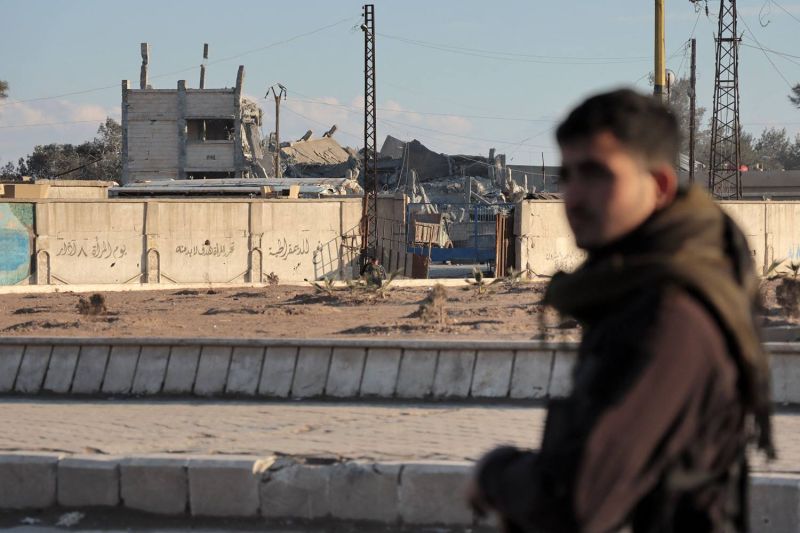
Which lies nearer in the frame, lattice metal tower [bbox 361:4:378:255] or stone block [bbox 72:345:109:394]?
stone block [bbox 72:345:109:394]

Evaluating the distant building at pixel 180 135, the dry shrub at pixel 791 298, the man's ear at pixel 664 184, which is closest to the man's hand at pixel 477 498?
the man's ear at pixel 664 184

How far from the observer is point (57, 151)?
86000 millimetres

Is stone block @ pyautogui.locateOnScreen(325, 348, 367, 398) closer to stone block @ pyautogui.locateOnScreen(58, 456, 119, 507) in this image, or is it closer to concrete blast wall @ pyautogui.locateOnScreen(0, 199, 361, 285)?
stone block @ pyautogui.locateOnScreen(58, 456, 119, 507)

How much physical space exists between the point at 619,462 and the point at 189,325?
1165 cm

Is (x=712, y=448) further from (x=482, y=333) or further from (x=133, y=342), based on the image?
(x=482, y=333)

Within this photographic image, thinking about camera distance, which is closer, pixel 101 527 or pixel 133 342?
pixel 101 527

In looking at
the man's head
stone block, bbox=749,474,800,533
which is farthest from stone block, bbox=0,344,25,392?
the man's head

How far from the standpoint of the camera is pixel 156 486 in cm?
662

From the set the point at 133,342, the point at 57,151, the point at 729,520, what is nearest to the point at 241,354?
the point at 133,342

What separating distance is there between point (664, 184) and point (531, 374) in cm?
715

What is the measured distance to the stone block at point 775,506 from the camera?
19.5 feet

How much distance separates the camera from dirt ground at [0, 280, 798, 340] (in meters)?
12.0

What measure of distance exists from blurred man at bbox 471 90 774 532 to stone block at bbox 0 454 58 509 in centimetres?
520

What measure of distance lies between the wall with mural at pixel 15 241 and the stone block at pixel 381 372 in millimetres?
22955
